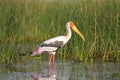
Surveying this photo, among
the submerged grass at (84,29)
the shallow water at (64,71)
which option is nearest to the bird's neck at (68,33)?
the submerged grass at (84,29)

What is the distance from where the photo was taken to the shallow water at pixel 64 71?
32.9ft

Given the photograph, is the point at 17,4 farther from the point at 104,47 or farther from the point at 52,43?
the point at 104,47

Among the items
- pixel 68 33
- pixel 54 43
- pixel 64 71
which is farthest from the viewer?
pixel 68 33

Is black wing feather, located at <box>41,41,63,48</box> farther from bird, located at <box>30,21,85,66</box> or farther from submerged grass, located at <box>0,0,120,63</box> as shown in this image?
submerged grass, located at <box>0,0,120,63</box>

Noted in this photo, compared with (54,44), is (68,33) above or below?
above

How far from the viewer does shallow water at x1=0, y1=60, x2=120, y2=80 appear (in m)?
10.0

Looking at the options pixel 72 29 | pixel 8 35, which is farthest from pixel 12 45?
pixel 72 29

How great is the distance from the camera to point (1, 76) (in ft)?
33.1

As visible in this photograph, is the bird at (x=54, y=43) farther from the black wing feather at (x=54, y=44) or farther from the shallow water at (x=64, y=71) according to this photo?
the shallow water at (x=64, y=71)

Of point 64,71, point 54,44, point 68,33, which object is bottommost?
point 64,71

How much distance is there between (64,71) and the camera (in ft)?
35.9

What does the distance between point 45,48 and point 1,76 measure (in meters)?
2.52

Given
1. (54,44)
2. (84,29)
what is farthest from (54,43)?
(84,29)

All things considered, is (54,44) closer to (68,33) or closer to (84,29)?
(68,33)
